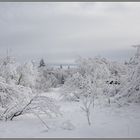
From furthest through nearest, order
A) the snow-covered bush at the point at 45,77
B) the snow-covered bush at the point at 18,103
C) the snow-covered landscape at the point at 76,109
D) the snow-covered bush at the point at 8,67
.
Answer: the snow-covered bush at the point at 45,77 < the snow-covered bush at the point at 8,67 < the snow-covered bush at the point at 18,103 < the snow-covered landscape at the point at 76,109

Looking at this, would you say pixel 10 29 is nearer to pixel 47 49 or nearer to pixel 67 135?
pixel 47 49

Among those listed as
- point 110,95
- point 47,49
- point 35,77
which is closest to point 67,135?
point 47,49

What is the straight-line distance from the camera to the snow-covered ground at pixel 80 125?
355 cm

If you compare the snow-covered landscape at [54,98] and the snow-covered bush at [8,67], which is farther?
the snow-covered bush at [8,67]

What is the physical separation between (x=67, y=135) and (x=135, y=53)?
5.98 ft

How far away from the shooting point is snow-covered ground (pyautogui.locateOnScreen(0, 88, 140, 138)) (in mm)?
3549

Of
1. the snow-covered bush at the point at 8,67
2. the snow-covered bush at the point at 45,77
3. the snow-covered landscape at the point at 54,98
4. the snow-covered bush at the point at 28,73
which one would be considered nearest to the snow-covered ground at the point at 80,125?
the snow-covered landscape at the point at 54,98

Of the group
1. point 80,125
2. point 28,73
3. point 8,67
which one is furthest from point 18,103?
point 28,73

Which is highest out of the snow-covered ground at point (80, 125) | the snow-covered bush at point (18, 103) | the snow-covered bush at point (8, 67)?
the snow-covered bush at point (8, 67)

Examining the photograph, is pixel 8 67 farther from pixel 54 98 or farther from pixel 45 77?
pixel 54 98

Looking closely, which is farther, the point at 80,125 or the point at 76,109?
the point at 76,109

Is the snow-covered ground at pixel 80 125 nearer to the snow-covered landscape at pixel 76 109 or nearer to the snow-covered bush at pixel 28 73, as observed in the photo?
the snow-covered landscape at pixel 76 109

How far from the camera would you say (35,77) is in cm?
792

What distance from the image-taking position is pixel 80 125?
407 centimetres
